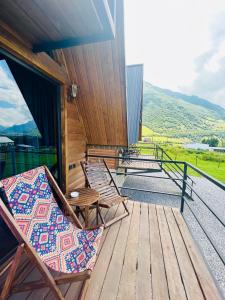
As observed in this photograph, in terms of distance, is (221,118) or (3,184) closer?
(3,184)

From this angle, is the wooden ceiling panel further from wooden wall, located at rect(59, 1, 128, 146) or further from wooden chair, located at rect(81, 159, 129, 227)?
wooden chair, located at rect(81, 159, 129, 227)

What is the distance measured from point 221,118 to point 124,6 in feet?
130

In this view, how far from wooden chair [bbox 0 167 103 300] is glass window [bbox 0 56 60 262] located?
0.34 metres

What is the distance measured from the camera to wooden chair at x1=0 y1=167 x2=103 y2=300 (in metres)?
1.18

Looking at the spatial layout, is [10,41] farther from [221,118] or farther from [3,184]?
[221,118]

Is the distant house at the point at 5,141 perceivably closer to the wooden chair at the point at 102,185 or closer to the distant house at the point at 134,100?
the wooden chair at the point at 102,185

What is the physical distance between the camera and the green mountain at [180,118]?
27.2m

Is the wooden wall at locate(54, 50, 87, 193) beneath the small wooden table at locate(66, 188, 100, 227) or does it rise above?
above

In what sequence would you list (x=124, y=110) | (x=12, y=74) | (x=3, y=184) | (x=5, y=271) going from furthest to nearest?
(x=124, y=110), (x=12, y=74), (x=5, y=271), (x=3, y=184)

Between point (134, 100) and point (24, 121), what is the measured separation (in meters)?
5.58

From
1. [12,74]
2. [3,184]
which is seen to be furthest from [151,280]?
[12,74]

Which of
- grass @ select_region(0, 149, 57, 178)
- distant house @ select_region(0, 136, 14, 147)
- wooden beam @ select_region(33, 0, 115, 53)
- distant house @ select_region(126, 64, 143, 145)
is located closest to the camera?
wooden beam @ select_region(33, 0, 115, 53)

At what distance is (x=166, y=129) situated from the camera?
2744 centimetres

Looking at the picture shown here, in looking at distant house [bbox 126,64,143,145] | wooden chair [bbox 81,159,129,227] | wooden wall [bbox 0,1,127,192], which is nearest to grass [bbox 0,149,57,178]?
wooden wall [bbox 0,1,127,192]
